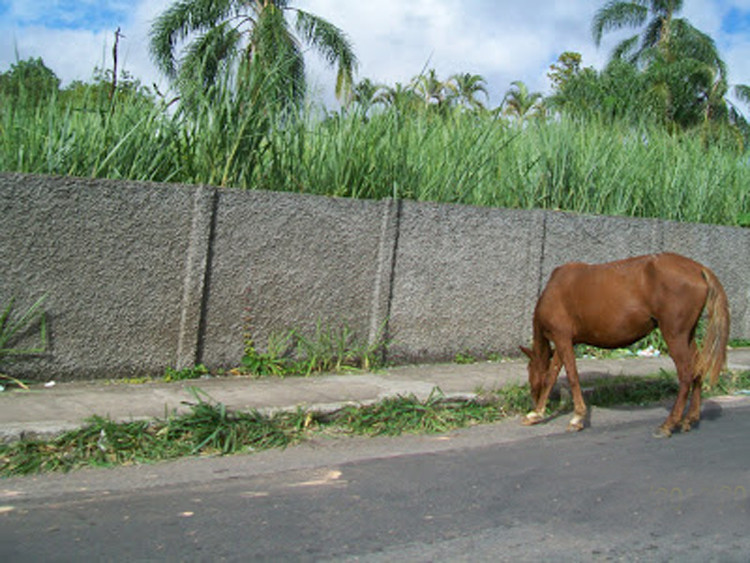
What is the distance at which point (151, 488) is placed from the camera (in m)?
4.83

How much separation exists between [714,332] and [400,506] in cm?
371

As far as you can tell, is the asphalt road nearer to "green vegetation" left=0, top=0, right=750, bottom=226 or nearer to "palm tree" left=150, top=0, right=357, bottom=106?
"green vegetation" left=0, top=0, right=750, bottom=226

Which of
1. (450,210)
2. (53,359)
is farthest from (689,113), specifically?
(53,359)

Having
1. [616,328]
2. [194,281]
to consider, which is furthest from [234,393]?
[616,328]

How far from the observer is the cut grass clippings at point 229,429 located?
5285 millimetres

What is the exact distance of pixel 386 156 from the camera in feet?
30.8

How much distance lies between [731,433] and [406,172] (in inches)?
182

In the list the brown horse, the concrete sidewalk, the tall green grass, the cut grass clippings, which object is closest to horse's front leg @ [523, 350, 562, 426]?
the brown horse

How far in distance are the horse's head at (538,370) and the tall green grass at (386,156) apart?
3031 mm

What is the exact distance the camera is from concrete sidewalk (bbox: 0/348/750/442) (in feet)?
19.0

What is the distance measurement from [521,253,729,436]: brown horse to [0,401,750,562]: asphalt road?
0.80 m

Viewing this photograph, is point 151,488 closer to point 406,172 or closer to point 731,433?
point 731,433

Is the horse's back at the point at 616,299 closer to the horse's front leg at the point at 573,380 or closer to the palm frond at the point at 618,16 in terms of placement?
the horse's front leg at the point at 573,380

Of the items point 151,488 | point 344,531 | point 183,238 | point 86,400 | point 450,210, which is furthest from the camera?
point 450,210
